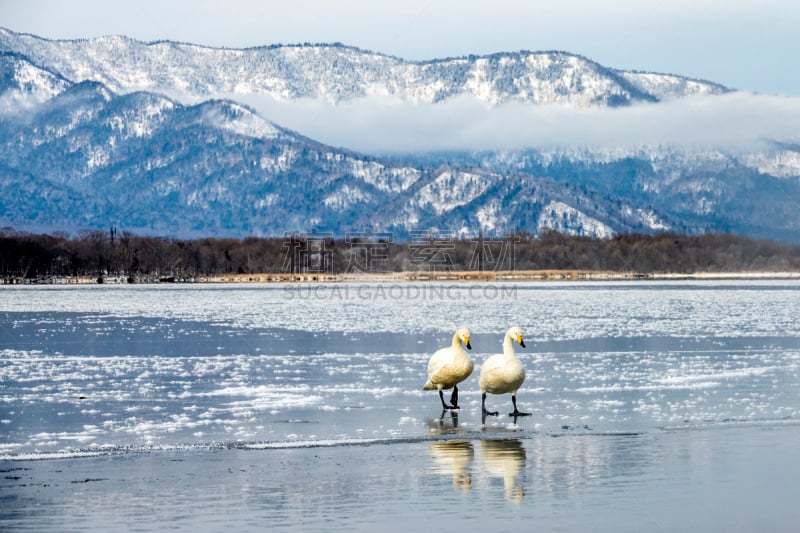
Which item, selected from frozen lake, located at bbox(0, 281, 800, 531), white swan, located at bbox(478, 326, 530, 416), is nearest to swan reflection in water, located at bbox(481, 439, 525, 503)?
frozen lake, located at bbox(0, 281, 800, 531)

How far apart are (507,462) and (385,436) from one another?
2964 millimetres

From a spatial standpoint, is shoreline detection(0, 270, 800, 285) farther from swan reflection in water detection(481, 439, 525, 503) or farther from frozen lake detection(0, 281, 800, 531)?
swan reflection in water detection(481, 439, 525, 503)

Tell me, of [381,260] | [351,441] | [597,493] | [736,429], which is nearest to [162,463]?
[351,441]

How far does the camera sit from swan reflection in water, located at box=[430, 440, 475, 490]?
1395 cm

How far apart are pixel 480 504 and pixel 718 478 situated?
319cm

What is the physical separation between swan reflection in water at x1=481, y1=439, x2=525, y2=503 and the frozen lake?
0.04 meters

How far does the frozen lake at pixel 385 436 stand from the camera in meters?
12.6

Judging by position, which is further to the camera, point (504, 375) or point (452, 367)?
point (452, 367)

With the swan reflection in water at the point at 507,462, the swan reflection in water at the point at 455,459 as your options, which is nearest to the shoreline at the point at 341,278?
the swan reflection in water at the point at 455,459

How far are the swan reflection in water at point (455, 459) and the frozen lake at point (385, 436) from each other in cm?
6

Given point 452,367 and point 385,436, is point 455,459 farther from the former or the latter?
point 452,367

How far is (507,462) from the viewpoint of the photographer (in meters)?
15.0

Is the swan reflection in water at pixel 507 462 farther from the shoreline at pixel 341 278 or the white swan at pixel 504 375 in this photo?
the shoreline at pixel 341 278

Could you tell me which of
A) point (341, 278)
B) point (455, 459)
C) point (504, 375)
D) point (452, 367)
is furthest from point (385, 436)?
point (341, 278)
